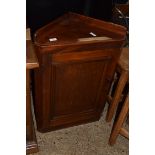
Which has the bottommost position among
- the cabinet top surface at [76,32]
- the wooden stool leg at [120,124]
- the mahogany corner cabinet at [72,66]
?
the wooden stool leg at [120,124]

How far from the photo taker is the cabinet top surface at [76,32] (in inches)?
46.1

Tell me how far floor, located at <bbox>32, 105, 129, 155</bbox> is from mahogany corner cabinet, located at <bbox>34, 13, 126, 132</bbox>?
2.6 inches

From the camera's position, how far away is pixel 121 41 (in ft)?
4.11

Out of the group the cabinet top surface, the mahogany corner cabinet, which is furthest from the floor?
the cabinet top surface

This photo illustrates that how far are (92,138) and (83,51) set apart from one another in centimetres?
65

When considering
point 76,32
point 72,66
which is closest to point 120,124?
point 72,66

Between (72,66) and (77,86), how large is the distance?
16 centimetres

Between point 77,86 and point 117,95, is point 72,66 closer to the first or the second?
point 77,86

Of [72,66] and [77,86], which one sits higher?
[72,66]

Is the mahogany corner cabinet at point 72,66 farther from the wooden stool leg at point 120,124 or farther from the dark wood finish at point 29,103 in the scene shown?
the wooden stool leg at point 120,124

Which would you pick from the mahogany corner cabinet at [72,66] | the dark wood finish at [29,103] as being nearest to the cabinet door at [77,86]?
the mahogany corner cabinet at [72,66]

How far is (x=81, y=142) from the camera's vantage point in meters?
1.54
